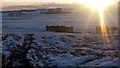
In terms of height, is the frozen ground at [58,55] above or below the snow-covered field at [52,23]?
above

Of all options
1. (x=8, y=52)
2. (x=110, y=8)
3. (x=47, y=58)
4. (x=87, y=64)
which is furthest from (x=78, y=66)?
(x=110, y=8)

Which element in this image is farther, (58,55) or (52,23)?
(52,23)

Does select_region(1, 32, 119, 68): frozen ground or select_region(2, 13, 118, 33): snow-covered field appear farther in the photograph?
select_region(2, 13, 118, 33): snow-covered field

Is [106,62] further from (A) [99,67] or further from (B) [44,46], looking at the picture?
(B) [44,46]

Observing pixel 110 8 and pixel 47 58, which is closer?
pixel 47 58

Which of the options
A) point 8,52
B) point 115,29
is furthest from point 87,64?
point 115,29

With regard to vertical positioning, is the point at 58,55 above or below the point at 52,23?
above

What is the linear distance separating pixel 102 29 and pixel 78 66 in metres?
15.6

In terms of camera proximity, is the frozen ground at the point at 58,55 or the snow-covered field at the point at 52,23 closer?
the frozen ground at the point at 58,55

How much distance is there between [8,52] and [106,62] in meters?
4.72

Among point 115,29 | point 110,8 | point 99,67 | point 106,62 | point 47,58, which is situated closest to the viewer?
point 99,67

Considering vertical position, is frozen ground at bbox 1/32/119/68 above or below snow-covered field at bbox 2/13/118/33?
above

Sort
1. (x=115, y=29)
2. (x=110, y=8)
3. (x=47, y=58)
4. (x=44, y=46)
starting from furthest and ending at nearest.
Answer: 1. (x=110, y=8)
2. (x=115, y=29)
3. (x=44, y=46)
4. (x=47, y=58)

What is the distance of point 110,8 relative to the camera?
6800 cm
